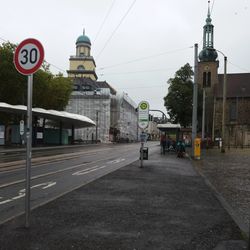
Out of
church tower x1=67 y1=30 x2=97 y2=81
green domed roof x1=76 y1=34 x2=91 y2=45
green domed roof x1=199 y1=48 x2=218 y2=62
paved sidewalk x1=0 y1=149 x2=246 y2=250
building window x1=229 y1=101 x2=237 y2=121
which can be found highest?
green domed roof x1=76 y1=34 x2=91 y2=45

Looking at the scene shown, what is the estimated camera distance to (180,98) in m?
70.0

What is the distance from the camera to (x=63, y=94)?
6456cm

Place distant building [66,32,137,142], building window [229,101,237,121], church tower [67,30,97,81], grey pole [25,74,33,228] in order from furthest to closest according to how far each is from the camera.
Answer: church tower [67,30,97,81], distant building [66,32,137,142], building window [229,101,237,121], grey pole [25,74,33,228]

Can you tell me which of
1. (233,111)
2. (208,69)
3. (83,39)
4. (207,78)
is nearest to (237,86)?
(207,78)

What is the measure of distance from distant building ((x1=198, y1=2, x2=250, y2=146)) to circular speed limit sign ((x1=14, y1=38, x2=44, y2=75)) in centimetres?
6829

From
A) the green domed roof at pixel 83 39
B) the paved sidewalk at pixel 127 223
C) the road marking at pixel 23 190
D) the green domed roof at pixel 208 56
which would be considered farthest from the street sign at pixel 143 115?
the green domed roof at pixel 83 39

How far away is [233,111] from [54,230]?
3012 inches

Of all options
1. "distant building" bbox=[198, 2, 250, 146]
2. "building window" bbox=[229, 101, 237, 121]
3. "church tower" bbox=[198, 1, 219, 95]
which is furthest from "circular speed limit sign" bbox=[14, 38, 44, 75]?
"church tower" bbox=[198, 1, 219, 95]

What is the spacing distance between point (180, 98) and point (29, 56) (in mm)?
64119

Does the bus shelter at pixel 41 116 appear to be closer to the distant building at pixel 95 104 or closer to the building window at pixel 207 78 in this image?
the distant building at pixel 95 104

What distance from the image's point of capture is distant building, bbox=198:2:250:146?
76375 mm

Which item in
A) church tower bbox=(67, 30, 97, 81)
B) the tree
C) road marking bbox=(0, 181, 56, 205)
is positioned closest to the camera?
road marking bbox=(0, 181, 56, 205)

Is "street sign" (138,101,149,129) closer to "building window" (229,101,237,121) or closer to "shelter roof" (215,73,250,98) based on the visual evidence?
"building window" (229,101,237,121)

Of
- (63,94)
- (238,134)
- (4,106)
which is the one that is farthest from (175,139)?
(238,134)
